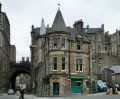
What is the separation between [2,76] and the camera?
11212 cm

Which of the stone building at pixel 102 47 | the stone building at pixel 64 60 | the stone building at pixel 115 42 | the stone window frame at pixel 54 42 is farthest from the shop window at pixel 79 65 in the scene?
the stone building at pixel 115 42

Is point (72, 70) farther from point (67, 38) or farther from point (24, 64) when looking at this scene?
point (24, 64)

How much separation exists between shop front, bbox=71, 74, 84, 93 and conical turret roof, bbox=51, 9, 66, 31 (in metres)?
8.98

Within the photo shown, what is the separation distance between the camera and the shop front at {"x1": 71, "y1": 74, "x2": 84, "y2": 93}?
241 ft

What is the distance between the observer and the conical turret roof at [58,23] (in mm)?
73500

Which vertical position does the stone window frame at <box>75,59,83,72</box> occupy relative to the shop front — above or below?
above

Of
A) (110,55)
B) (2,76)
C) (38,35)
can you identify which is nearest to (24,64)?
(2,76)

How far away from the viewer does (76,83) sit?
7388 centimetres

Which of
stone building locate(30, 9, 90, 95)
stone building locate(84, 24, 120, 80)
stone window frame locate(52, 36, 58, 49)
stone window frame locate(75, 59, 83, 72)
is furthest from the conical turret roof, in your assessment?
stone building locate(84, 24, 120, 80)

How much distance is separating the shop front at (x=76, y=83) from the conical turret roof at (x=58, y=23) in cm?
898

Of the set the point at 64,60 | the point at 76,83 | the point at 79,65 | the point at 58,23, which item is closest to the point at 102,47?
the point at 79,65

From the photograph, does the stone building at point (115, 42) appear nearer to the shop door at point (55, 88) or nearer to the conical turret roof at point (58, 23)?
the conical turret roof at point (58, 23)

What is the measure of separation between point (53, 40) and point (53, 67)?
16.1ft

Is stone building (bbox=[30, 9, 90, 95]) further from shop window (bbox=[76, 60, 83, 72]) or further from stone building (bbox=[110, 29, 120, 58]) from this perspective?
stone building (bbox=[110, 29, 120, 58])
